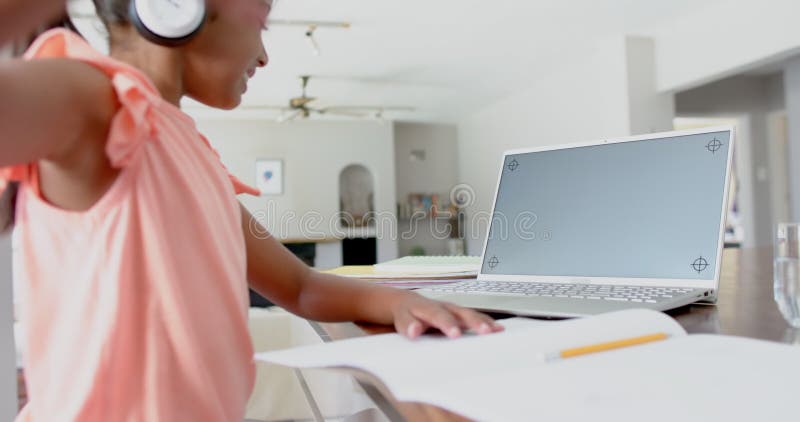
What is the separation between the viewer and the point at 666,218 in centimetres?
78

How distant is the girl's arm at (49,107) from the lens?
36cm

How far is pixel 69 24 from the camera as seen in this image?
1.84 feet

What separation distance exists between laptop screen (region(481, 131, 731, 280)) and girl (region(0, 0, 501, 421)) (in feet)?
1.08

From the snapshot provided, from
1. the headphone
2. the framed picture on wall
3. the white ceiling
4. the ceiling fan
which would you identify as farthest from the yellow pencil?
the framed picture on wall

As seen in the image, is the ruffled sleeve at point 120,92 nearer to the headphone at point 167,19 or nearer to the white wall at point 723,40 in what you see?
the headphone at point 167,19

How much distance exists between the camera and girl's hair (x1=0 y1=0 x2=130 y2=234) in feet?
1.77

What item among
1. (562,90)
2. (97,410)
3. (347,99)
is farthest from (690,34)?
(97,410)

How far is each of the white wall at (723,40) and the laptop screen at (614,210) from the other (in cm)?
361

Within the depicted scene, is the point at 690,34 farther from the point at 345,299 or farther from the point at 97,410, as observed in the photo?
the point at 97,410

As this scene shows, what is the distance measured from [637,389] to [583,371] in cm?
4

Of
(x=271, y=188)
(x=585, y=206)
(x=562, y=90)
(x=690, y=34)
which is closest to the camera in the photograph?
(x=585, y=206)

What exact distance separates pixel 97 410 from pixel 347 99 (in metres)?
6.56

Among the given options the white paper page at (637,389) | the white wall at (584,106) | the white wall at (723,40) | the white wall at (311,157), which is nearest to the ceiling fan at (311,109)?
the white wall at (311,157)

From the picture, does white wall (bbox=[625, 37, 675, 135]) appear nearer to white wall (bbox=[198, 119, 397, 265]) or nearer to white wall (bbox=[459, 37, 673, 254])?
white wall (bbox=[459, 37, 673, 254])
